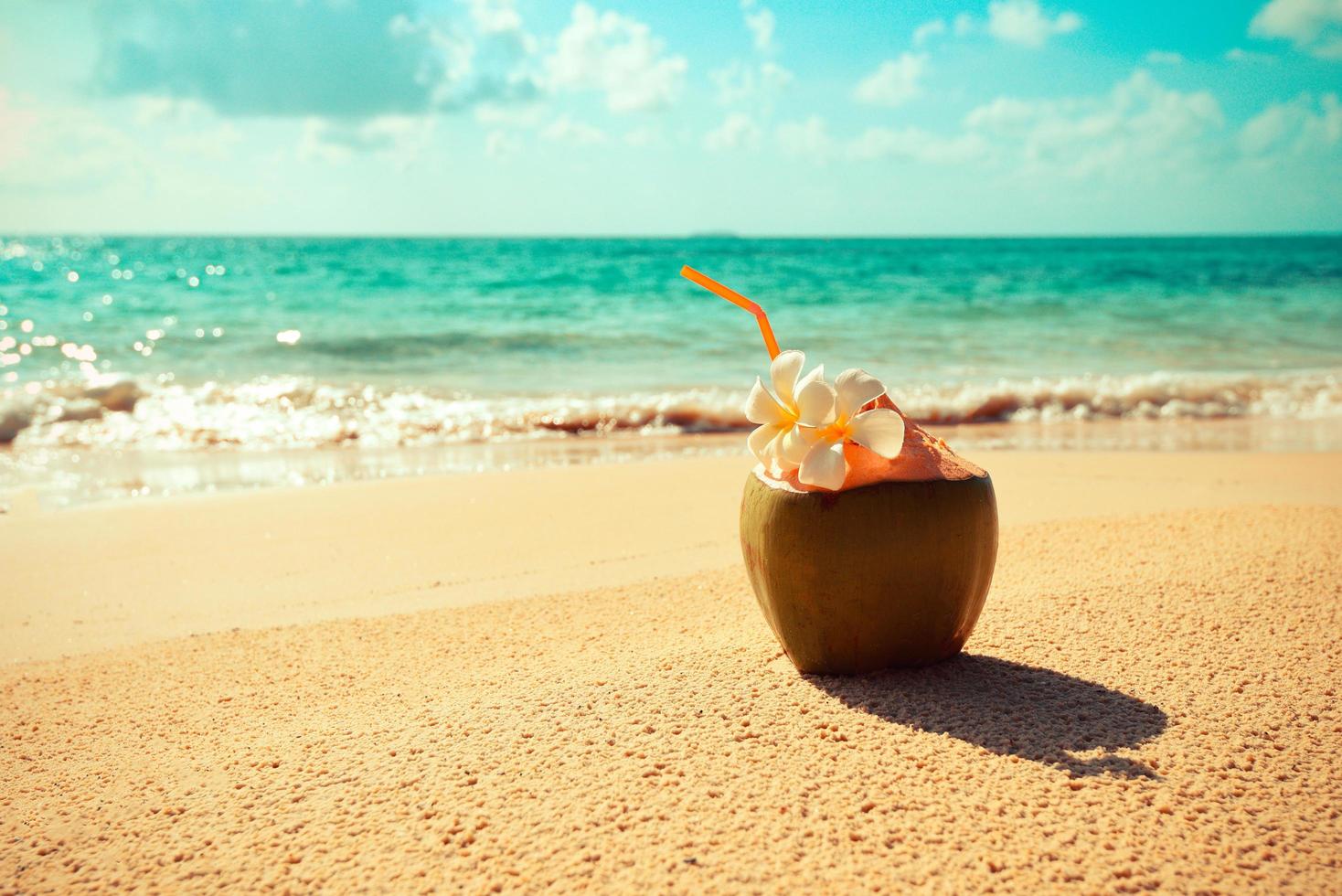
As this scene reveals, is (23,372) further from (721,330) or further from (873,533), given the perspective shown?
(873,533)

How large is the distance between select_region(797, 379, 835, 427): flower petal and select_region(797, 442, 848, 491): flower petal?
7cm

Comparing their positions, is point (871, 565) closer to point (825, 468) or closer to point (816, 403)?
point (825, 468)

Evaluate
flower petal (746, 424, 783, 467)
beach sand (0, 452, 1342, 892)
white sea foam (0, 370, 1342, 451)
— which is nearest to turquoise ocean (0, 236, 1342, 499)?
white sea foam (0, 370, 1342, 451)

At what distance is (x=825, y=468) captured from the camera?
2105 mm

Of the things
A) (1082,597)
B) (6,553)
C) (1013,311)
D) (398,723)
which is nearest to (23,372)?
(6,553)

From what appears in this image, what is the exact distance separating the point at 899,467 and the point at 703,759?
0.75m

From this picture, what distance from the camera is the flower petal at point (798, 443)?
2184mm

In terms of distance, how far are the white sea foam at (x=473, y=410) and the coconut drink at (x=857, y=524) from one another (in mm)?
5991

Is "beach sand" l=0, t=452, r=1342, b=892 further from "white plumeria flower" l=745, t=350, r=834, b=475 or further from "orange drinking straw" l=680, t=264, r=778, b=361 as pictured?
"orange drinking straw" l=680, t=264, r=778, b=361

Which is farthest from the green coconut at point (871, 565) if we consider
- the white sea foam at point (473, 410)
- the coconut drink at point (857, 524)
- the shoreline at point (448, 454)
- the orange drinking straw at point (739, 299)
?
the white sea foam at point (473, 410)

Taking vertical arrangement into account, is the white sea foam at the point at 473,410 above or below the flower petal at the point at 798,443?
below

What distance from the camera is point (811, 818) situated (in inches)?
72.1

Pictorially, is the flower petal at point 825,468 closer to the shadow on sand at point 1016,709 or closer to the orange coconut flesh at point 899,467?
the orange coconut flesh at point 899,467

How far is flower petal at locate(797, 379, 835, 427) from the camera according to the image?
7.11ft
